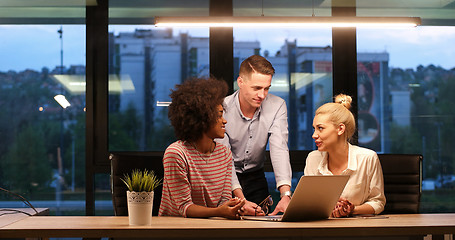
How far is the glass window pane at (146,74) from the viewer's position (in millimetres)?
4527

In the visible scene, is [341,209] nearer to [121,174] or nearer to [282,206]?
[282,206]

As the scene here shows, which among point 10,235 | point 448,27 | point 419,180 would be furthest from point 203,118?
point 448,27

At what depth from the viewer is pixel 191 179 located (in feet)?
8.11

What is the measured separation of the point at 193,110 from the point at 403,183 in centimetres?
130

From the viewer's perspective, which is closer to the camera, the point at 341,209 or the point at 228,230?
the point at 228,230

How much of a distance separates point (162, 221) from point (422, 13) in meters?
3.45

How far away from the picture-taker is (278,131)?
3.51m

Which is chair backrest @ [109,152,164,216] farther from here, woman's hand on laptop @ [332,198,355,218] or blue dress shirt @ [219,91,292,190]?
woman's hand on laptop @ [332,198,355,218]

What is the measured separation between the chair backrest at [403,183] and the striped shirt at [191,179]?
3.22ft

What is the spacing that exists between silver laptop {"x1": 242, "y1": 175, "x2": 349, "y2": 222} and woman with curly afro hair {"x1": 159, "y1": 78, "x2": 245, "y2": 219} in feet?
0.99

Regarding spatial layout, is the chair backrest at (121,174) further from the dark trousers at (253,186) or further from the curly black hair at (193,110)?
the dark trousers at (253,186)

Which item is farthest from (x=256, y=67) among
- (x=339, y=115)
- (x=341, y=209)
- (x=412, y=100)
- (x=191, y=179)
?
(x=412, y=100)

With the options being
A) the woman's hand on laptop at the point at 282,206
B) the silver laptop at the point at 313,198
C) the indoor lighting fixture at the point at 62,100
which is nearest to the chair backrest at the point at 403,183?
the woman's hand on laptop at the point at 282,206

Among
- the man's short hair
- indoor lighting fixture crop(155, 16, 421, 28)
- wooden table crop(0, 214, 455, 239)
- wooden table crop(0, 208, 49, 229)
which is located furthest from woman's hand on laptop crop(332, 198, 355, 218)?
indoor lighting fixture crop(155, 16, 421, 28)
